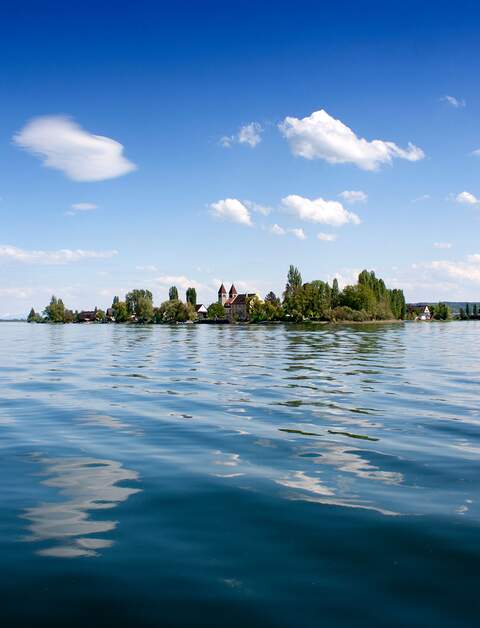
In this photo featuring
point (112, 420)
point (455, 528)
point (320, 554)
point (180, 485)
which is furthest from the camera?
point (112, 420)

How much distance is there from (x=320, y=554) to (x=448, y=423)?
Result: 824 centimetres

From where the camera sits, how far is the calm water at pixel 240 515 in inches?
189

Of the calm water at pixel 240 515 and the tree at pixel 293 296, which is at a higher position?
the tree at pixel 293 296

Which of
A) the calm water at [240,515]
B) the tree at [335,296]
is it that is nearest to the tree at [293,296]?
the tree at [335,296]

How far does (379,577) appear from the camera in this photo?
5.28m

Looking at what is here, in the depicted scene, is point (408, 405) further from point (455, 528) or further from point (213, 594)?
point (213, 594)

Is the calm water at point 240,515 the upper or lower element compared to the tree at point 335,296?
lower

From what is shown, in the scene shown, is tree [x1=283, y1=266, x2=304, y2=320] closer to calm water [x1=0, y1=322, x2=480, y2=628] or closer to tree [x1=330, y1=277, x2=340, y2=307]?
tree [x1=330, y1=277, x2=340, y2=307]

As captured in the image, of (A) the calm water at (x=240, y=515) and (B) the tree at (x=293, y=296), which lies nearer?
(A) the calm water at (x=240, y=515)

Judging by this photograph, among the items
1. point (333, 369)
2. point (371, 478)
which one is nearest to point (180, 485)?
point (371, 478)

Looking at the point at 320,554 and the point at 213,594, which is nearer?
the point at 213,594

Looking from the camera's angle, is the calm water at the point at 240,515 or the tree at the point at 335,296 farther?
the tree at the point at 335,296

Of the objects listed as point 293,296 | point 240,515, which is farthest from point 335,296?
point 240,515

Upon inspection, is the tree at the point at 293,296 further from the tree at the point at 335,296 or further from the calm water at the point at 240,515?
the calm water at the point at 240,515
